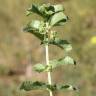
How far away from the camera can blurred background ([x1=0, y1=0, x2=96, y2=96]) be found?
28.1ft

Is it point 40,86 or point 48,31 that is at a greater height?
point 48,31

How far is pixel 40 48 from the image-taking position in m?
11.1

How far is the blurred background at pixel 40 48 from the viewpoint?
8.56m

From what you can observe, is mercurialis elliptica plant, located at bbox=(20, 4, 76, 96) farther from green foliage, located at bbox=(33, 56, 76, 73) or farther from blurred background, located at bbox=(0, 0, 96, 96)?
blurred background, located at bbox=(0, 0, 96, 96)

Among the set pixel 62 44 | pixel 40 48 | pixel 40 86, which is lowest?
pixel 40 86

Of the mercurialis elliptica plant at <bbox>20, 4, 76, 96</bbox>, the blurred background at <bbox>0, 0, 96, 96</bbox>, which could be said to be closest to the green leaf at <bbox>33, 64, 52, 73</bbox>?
the mercurialis elliptica plant at <bbox>20, 4, 76, 96</bbox>

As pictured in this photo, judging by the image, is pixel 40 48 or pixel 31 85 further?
pixel 40 48

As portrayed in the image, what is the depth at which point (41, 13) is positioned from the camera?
1.40m

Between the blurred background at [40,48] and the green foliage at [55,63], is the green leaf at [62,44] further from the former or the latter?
the blurred background at [40,48]

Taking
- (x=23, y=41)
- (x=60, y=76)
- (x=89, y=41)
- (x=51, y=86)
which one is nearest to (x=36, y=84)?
(x=51, y=86)

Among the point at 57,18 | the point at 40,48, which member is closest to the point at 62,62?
the point at 57,18

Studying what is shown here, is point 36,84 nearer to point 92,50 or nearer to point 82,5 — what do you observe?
point 92,50

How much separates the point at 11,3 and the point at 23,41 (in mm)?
1603

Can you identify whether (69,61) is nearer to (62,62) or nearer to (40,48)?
(62,62)
